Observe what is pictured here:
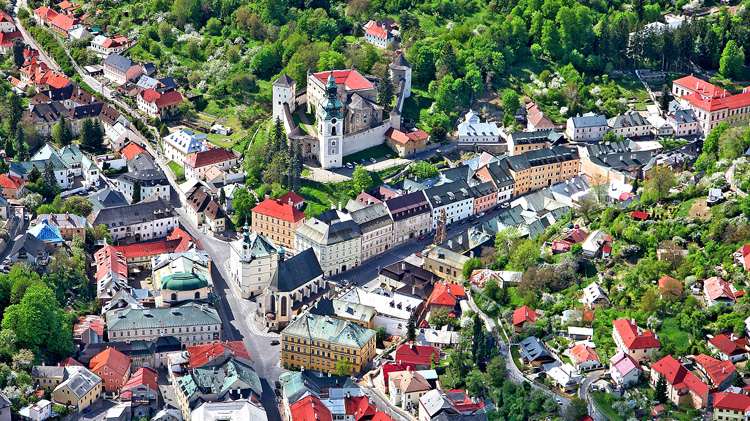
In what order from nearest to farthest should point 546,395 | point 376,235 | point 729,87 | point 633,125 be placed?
point 546,395 < point 376,235 < point 633,125 < point 729,87

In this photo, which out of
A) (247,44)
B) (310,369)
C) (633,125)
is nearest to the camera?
(310,369)

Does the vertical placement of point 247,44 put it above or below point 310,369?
above

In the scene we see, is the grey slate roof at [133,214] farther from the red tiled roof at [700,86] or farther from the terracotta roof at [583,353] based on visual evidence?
the red tiled roof at [700,86]

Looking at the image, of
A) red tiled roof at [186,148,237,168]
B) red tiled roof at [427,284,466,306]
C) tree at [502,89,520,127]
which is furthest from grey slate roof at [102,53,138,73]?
red tiled roof at [427,284,466,306]

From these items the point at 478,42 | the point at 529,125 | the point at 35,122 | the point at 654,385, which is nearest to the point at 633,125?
the point at 529,125

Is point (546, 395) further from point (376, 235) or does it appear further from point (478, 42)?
point (478, 42)

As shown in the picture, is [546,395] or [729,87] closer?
[546,395]

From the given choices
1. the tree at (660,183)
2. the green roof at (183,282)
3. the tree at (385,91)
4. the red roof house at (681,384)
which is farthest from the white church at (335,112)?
the red roof house at (681,384)
